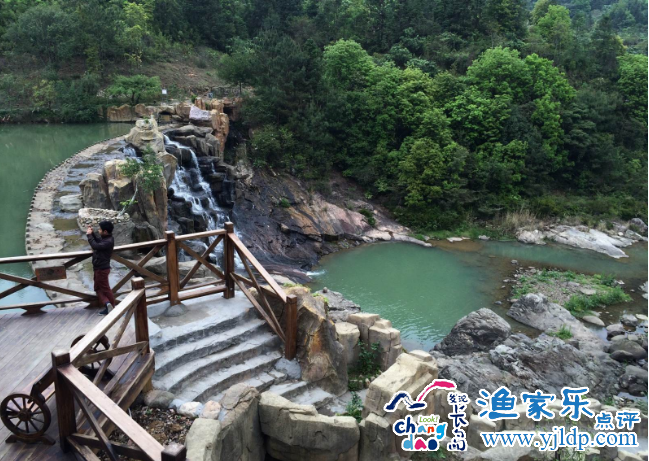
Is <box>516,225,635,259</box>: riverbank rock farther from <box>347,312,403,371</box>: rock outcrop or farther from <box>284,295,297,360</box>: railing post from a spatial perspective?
<box>284,295,297,360</box>: railing post

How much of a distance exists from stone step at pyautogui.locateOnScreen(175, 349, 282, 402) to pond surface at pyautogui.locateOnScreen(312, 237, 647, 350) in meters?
7.22

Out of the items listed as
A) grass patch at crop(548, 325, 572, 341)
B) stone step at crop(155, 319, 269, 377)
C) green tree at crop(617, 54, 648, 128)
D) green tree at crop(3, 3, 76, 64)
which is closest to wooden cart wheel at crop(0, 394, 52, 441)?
stone step at crop(155, 319, 269, 377)

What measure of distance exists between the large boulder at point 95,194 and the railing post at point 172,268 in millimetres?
6511

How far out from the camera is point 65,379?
4160mm

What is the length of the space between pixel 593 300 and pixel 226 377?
14.2 meters

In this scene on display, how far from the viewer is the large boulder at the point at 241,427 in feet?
16.8

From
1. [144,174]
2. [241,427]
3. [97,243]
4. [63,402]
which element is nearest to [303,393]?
[241,427]

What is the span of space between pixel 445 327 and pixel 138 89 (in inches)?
878

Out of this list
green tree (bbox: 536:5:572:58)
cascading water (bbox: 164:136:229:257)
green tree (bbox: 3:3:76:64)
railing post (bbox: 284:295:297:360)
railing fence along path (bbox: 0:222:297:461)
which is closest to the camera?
railing fence along path (bbox: 0:222:297:461)

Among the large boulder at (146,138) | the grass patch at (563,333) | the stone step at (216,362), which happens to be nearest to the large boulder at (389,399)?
the stone step at (216,362)

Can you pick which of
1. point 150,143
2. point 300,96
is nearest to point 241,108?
point 300,96

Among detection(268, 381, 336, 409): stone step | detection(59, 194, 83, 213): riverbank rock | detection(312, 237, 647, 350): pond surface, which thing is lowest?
detection(312, 237, 647, 350): pond surface

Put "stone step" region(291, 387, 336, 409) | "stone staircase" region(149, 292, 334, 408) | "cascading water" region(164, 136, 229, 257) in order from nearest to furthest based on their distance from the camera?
"stone staircase" region(149, 292, 334, 408), "stone step" region(291, 387, 336, 409), "cascading water" region(164, 136, 229, 257)

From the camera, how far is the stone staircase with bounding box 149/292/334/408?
627 cm
